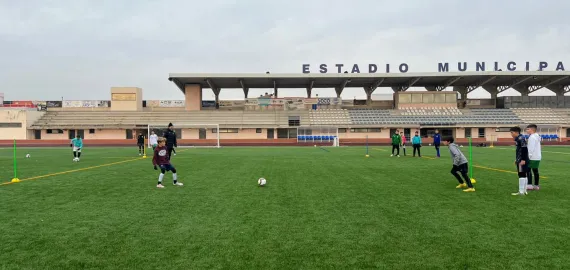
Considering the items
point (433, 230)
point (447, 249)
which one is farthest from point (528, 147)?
point (447, 249)

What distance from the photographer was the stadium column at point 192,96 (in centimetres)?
6144

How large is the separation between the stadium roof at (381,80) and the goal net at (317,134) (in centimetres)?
760

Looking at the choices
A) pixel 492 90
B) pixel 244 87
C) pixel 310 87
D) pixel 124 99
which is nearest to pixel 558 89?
pixel 492 90

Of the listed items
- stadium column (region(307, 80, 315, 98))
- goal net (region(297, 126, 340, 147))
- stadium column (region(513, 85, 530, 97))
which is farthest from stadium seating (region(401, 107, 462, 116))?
stadium column (region(307, 80, 315, 98))

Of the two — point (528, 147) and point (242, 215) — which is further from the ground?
point (528, 147)

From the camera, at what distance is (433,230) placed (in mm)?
6230

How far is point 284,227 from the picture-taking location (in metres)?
6.48

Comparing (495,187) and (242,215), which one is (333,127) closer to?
(495,187)

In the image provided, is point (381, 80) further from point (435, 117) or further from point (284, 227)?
point (284, 227)

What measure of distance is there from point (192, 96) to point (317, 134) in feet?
71.4

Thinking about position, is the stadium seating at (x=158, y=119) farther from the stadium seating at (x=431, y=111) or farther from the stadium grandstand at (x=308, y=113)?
the stadium seating at (x=431, y=111)

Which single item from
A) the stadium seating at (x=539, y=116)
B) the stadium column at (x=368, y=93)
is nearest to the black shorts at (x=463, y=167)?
the stadium column at (x=368, y=93)

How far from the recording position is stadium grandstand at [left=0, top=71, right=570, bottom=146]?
184ft

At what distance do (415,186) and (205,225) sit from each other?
274 inches
